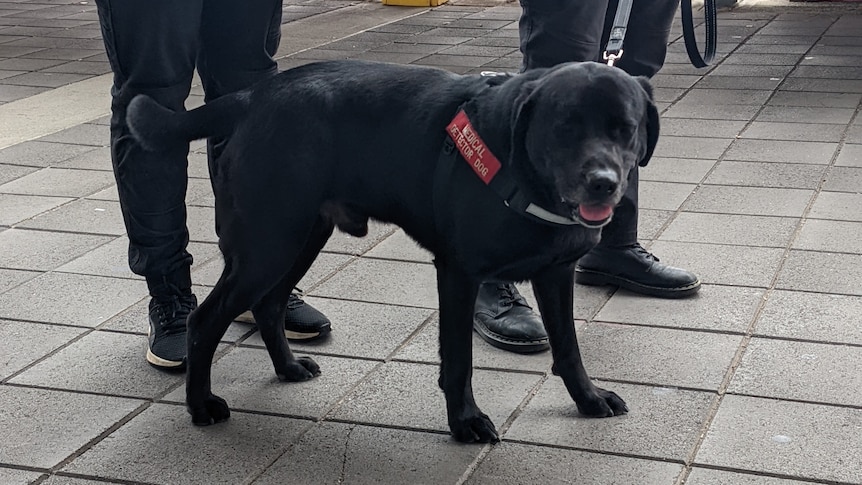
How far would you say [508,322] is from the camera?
3.55 m

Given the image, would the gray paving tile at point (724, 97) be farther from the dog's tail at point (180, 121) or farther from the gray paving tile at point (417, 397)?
the dog's tail at point (180, 121)

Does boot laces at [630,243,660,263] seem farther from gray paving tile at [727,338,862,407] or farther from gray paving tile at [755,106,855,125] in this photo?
gray paving tile at [755,106,855,125]

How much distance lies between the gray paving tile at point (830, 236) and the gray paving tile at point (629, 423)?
4.68ft

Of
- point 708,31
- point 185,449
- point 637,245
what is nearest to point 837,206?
point 708,31

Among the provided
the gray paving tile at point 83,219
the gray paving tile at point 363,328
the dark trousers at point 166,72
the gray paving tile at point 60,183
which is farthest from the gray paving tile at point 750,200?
the gray paving tile at point 60,183

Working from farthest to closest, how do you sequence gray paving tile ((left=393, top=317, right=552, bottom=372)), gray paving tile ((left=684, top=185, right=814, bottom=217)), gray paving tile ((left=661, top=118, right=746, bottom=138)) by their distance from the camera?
1. gray paving tile ((left=661, top=118, right=746, bottom=138))
2. gray paving tile ((left=684, top=185, right=814, bottom=217))
3. gray paving tile ((left=393, top=317, right=552, bottom=372))

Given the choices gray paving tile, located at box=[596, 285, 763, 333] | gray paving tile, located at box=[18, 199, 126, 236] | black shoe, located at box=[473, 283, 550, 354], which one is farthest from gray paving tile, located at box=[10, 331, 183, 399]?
gray paving tile, located at box=[596, 285, 763, 333]

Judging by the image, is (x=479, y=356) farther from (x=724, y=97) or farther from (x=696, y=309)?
(x=724, y=97)

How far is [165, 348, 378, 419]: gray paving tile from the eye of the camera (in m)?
3.17

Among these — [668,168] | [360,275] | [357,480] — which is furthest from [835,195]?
[357,480]

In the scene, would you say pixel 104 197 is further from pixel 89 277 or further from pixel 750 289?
pixel 750 289

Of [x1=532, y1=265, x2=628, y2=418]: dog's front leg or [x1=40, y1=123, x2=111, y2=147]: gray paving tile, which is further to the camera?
[x1=40, y1=123, x2=111, y2=147]: gray paving tile

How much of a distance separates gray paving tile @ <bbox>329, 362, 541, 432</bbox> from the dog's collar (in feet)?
2.11

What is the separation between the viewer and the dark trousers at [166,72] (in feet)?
10.7
